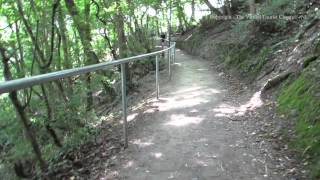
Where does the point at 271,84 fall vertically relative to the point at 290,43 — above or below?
below

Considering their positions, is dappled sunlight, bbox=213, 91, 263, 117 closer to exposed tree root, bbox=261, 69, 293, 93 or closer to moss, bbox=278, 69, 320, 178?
exposed tree root, bbox=261, 69, 293, 93

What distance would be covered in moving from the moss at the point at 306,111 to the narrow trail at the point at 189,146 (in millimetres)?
504

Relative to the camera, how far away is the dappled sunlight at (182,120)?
6.45 m

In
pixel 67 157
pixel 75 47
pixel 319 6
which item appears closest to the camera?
pixel 67 157

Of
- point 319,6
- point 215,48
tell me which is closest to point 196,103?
point 319,6

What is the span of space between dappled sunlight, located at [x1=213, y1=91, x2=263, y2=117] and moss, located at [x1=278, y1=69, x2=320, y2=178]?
25.5 inches

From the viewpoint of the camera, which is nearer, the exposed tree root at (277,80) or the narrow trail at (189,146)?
the narrow trail at (189,146)

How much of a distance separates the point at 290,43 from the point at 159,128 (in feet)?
16.1

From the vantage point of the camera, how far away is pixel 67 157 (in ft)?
18.7

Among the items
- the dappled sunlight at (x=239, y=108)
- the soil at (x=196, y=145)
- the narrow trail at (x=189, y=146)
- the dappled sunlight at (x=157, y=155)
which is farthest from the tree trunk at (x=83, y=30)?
the dappled sunlight at (x=157, y=155)

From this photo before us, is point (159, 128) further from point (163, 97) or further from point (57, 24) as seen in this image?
point (57, 24)

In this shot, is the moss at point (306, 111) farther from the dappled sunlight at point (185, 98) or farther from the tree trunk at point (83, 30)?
the tree trunk at point (83, 30)

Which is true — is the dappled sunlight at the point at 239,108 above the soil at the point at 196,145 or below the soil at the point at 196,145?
above

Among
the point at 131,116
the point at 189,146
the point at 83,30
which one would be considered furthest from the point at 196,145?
the point at 83,30
